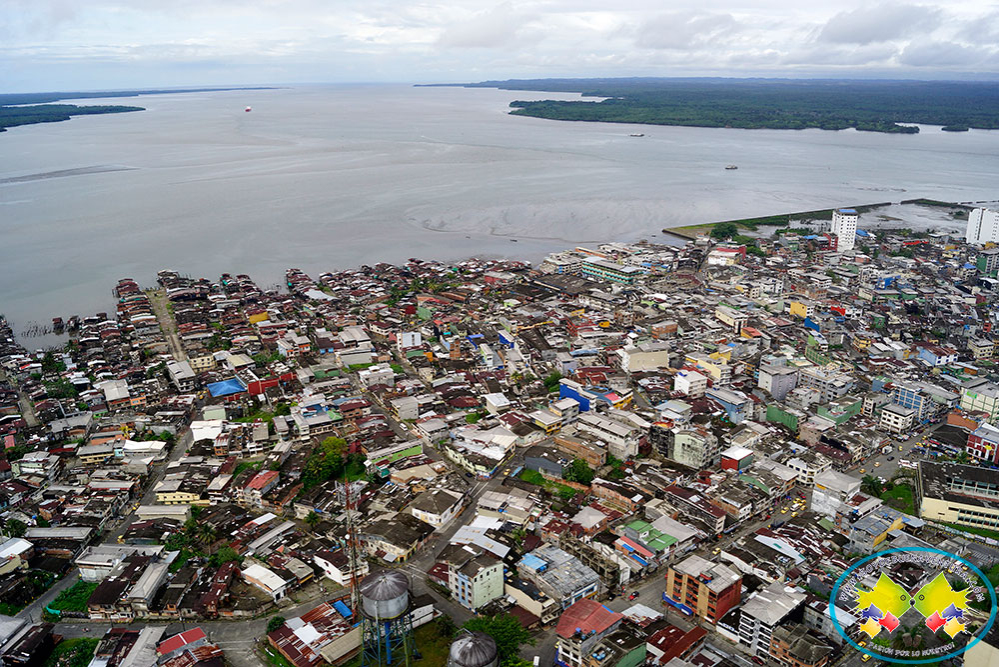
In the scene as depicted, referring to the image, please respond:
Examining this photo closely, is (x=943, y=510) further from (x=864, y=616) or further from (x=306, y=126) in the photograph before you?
(x=306, y=126)

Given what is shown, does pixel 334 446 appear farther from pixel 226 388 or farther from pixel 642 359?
pixel 642 359

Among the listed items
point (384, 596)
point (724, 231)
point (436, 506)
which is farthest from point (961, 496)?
point (724, 231)

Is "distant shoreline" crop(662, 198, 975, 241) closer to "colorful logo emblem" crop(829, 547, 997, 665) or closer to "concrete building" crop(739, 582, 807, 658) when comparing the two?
"colorful logo emblem" crop(829, 547, 997, 665)

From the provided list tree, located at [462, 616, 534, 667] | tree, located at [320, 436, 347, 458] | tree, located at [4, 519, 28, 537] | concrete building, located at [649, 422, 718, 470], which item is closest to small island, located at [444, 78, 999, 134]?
Answer: concrete building, located at [649, 422, 718, 470]

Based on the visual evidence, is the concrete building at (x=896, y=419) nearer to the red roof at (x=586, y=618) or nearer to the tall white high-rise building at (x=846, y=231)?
the red roof at (x=586, y=618)

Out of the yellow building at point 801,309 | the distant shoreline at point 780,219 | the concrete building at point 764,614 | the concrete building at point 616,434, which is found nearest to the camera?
the concrete building at point 764,614

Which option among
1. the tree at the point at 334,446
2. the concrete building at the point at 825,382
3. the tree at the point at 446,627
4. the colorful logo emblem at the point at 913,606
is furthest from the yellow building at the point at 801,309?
the tree at the point at 446,627

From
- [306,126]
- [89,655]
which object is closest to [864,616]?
[89,655]
